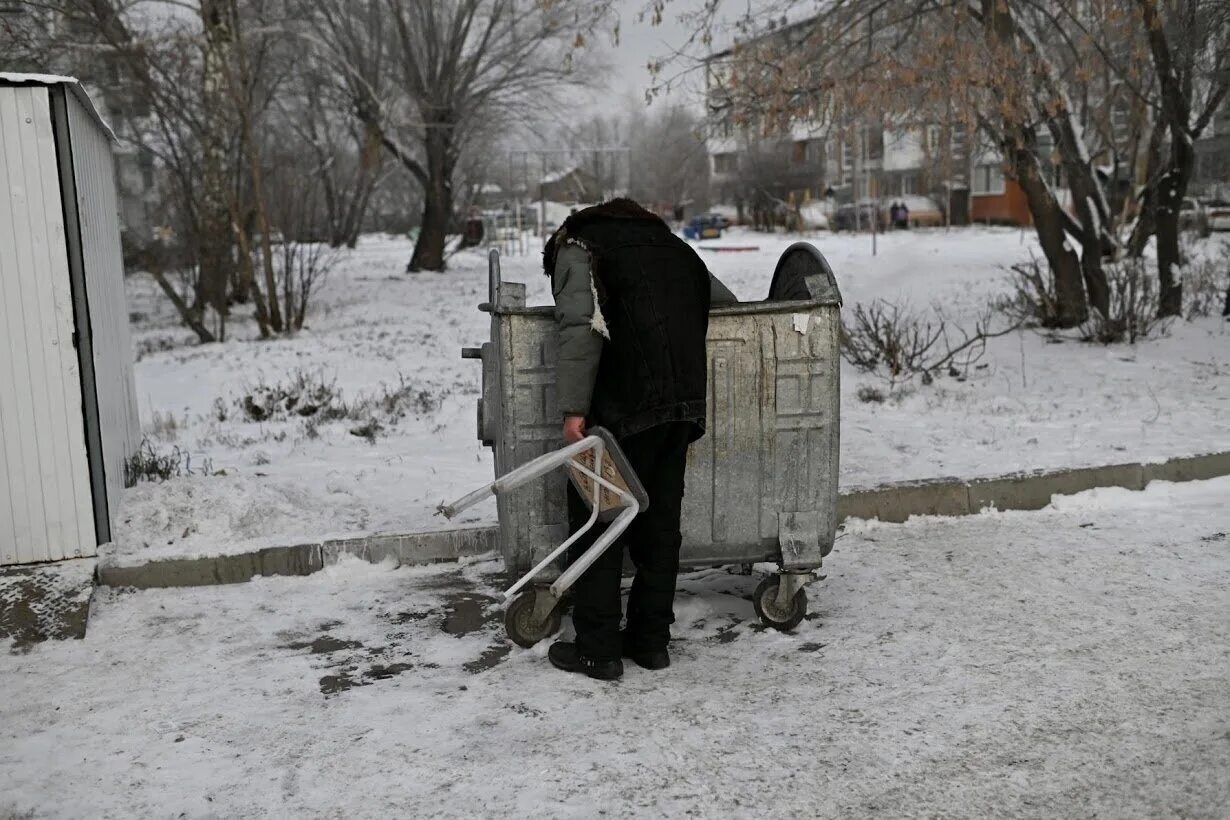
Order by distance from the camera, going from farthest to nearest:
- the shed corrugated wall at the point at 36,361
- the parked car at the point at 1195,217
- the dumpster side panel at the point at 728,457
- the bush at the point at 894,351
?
1. the parked car at the point at 1195,217
2. the bush at the point at 894,351
3. the shed corrugated wall at the point at 36,361
4. the dumpster side panel at the point at 728,457

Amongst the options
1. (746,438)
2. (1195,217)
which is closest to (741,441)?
(746,438)

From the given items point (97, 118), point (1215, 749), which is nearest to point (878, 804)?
point (1215, 749)

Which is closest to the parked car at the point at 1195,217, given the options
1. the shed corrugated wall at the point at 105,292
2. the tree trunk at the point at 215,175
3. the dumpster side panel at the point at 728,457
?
the tree trunk at the point at 215,175

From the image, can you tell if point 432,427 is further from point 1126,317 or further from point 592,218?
point 1126,317

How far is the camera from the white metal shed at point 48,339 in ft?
15.2

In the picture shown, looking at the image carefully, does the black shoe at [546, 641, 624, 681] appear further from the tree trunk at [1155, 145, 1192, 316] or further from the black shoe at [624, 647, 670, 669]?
the tree trunk at [1155, 145, 1192, 316]

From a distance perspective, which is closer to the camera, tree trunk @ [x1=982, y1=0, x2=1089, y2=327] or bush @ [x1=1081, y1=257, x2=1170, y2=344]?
bush @ [x1=1081, y1=257, x2=1170, y2=344]

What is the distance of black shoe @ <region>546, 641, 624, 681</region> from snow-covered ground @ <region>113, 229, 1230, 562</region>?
155 centimetres


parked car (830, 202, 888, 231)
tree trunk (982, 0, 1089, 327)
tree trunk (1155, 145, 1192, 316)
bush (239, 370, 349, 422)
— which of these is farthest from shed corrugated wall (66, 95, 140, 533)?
parked car (830, 202, 888, 231)

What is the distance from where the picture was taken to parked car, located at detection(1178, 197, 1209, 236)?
2394 cm

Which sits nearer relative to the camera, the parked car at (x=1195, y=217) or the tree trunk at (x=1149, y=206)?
the tree trunk at (x=1149, y=206)

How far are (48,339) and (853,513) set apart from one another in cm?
374

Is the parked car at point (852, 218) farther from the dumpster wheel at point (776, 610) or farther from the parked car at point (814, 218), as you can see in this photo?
the dumpster wheel at point (776, 610)

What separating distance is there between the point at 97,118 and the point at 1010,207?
45928mm
